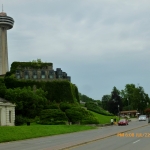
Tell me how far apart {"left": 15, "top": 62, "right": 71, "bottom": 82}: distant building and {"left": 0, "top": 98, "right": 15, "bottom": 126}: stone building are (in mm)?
24402

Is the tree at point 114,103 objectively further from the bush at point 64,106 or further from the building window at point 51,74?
the bush at point 64,106

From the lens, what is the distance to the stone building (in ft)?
160

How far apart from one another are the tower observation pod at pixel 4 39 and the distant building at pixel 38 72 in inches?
820

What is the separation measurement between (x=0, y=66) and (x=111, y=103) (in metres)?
42.3

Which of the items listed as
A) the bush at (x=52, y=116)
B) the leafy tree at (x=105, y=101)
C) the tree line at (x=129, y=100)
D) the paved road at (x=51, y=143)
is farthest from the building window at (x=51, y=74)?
the leafy tree at (x=105, y=101)

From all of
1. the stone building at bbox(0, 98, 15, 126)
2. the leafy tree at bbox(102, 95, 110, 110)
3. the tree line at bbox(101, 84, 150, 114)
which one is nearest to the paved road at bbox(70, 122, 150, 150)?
the stone building at bbox(0, 98, 15, 126)

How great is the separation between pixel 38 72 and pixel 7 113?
2882 cm

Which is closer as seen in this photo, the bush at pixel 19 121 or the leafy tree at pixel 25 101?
the bush at pixel 19 121

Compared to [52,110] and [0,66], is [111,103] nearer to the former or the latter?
[0,66]

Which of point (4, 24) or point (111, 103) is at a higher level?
point (4, 24)

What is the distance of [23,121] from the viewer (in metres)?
55.1

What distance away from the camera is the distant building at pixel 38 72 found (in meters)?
77.1

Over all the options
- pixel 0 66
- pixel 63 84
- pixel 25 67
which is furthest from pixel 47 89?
pixel 0 66

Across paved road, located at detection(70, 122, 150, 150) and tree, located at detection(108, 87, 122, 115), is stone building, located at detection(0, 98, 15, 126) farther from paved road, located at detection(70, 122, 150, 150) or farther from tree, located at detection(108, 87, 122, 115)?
tree, located at detection(108, 87, 122, 115)
